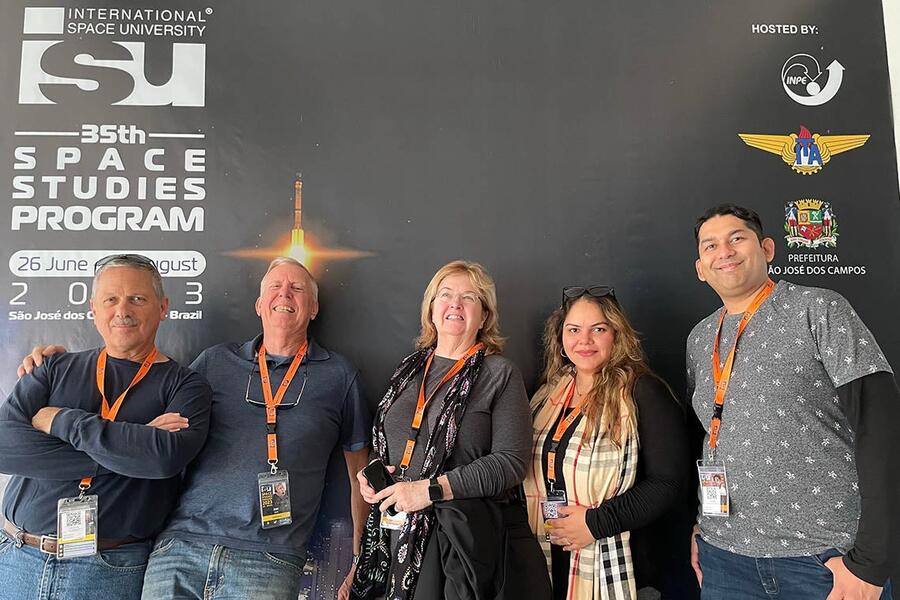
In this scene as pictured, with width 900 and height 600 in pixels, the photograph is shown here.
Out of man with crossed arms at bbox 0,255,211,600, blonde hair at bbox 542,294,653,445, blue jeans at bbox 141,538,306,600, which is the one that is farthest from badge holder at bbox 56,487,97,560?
blonde hair at bbox 542,294,653,445

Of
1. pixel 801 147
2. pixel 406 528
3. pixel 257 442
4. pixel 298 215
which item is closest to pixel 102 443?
pixel 257 442

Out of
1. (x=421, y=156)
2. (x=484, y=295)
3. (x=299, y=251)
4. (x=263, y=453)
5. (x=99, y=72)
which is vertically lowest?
(x=263, y=453)

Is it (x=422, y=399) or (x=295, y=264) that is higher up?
(x=295, y=264)

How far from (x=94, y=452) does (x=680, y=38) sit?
2.99 metres

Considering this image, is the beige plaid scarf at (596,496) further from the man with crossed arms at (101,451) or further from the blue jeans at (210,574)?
the man with crossed arms at (101,451)

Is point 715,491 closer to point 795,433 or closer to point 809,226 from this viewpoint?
point 795,433

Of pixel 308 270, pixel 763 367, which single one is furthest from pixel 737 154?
pixel 308 270

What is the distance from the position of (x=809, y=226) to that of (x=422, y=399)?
2.01m

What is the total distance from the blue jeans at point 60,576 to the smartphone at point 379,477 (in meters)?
0.87

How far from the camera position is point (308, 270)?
118 inches

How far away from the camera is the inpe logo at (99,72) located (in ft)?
10.0

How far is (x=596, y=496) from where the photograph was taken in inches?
92.4

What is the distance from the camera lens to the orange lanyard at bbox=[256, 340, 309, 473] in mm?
2494

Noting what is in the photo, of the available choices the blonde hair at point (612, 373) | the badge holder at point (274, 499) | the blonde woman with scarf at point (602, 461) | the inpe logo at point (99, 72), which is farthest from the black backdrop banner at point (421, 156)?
the badge holder at point (274, 499)
